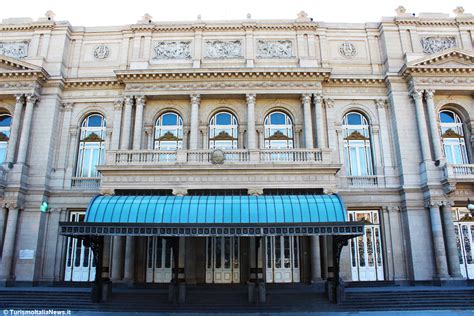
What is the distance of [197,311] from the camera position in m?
17.5

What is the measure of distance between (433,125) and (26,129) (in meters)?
27.6

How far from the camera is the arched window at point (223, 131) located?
83.7 ft

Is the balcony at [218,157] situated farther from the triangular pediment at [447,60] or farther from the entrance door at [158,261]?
the triangular pediment at [447,60]

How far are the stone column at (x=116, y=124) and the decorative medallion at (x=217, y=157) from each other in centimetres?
743

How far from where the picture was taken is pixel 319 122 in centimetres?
2472

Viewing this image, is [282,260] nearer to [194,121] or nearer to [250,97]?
[194,121]

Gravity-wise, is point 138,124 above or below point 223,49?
below

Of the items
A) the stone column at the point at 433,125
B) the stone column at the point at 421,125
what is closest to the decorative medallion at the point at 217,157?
the stone column at the point at 421,125

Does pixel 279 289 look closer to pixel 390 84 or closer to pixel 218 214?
pixel 218 214

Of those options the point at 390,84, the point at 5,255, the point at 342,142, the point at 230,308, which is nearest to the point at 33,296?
the point at 5,255

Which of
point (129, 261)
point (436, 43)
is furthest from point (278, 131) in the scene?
point (436, 43)

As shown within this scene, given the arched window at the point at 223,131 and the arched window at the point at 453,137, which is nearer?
the arched window at the point at 453,137

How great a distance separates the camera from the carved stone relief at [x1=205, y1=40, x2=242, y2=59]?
27.2m

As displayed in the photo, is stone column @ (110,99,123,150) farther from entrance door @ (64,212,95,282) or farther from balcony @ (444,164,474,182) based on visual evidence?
balcony @ (444,164,474,182)
